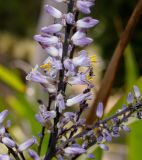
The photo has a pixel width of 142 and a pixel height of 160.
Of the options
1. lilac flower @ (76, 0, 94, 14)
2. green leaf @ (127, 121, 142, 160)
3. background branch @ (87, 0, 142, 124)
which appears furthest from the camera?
green leaf @ (127, 121, 142, 160)

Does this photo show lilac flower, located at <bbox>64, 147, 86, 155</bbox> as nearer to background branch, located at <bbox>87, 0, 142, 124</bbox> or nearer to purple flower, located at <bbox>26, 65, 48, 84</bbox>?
purple flower, located at <bbox>26, 65, 48, 84</bbox>

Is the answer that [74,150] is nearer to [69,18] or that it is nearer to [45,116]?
[45,116]

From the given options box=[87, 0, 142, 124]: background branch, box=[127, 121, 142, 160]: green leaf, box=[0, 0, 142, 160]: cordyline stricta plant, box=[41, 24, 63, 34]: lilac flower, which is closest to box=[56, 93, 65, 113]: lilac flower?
box=[0, 0, 142, 160]: cordyline stricta plant

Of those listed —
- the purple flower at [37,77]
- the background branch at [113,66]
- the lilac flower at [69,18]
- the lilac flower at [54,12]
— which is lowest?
the background branch at [113,66]

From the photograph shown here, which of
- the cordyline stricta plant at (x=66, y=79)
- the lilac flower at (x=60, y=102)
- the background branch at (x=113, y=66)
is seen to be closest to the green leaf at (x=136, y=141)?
the background branch at (x=113, y=66)

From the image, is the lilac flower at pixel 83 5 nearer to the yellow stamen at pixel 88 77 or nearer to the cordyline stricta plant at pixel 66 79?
the cordyline stricta plant at pixel 66 79

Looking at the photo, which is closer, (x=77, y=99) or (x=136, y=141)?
(x=77, y=99)

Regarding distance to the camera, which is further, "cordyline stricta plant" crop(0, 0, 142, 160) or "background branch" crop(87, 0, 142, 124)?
"background branch" crop(87, 0, 142, 124)

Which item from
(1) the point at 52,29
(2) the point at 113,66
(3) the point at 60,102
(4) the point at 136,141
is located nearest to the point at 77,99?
(3) the point at 60,102

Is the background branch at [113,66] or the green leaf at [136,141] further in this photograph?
the green leaf at [136,141]
